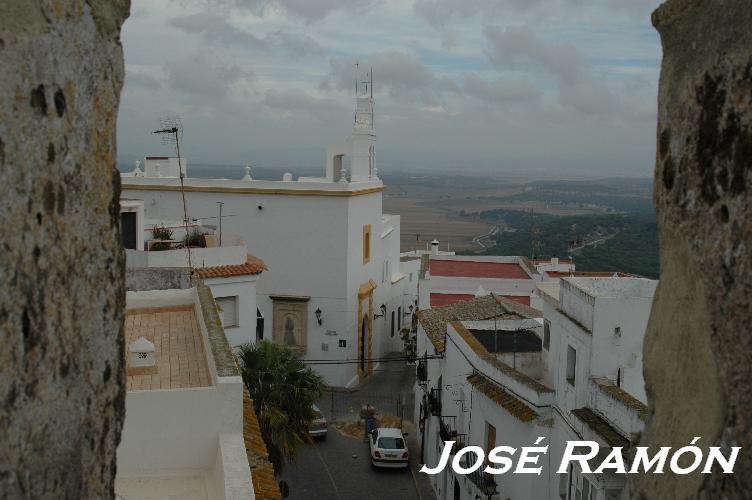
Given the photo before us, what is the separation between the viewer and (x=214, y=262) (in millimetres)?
21625

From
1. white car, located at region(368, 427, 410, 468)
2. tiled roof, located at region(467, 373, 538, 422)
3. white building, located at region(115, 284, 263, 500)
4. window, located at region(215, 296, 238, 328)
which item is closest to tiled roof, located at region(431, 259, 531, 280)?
white car, located at region(368, 427, 410, 468)

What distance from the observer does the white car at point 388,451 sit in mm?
21281

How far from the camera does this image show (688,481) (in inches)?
124

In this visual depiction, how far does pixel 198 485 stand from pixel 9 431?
18.7ft

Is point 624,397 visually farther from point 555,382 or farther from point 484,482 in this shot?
point 484,482

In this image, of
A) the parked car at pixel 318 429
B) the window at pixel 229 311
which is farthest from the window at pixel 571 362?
the parked car at pixel 318 429

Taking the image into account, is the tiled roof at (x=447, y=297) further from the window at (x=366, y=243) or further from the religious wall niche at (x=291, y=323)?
the religious wall niche at (x=291, y=323)

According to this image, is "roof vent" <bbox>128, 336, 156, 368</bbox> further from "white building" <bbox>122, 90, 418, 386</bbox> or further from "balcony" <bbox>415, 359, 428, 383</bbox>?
"white building" <bbox>122, 90, 418, 386</bbox>

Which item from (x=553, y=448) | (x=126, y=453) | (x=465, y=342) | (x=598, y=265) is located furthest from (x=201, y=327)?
(x=598, y=265)

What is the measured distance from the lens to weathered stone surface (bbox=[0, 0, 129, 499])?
2131 millimetres

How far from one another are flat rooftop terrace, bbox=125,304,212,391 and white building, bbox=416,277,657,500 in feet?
16.9

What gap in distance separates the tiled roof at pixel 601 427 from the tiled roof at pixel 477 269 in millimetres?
19633

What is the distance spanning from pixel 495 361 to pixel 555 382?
1.80 metres

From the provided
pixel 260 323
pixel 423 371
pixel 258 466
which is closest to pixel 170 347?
pixel 258 466
